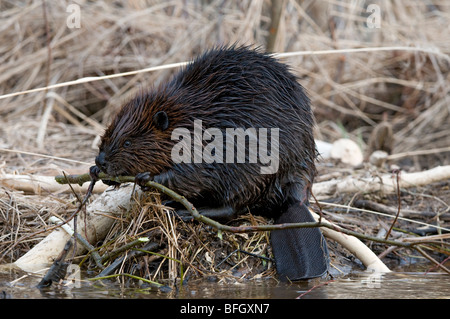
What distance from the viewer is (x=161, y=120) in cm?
273

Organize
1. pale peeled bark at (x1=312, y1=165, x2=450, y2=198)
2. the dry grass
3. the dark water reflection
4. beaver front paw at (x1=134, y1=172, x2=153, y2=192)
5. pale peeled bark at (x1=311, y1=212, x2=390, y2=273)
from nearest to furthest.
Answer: the dark water reflection < beaver front paw at (x1=134, y1=172, x2=153, y2=192) < pale peeled bark at (x1=311, y1=212, x2=390, y2=273) < pale peeled bark at (x1=312, y1=165, x2=450, y2=198) < the dry grass

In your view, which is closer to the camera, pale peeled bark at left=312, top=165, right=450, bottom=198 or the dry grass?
pale peeled bark at left=312, top=165, right=450, bottom=198

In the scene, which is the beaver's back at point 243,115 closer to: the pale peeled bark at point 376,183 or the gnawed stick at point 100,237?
the gnawed stick at point 100,237

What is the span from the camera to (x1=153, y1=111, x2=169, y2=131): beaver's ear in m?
2.70

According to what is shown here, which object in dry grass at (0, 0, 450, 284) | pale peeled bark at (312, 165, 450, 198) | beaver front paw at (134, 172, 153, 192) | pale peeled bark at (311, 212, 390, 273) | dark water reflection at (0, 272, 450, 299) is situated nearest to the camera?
dark water reflection at (0, 272, 450, 299)

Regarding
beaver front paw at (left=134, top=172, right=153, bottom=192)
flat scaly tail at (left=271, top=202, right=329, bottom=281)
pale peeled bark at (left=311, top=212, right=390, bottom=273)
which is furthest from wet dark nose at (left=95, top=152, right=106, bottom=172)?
pale peeled bark at (left=311, top=212, right=390, bottom=273)

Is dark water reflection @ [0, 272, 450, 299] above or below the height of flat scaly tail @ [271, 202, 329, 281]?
below

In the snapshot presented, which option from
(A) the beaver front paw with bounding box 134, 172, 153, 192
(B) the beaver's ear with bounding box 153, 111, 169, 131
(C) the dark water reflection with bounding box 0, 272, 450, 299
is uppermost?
(B) the beaver's ear with bounding box 153, 111, 169, 131

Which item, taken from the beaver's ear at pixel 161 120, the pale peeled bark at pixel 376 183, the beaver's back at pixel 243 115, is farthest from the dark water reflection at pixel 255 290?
the pale peeled bark at pixel 376 183

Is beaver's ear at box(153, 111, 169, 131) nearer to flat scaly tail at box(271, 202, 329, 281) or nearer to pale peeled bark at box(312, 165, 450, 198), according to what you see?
flat scaly tail at box(271, 202, 329, 281)

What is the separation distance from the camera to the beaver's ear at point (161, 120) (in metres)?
2.70
